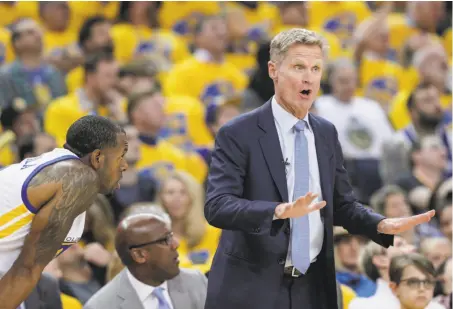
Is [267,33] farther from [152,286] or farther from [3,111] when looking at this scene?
[152,286]

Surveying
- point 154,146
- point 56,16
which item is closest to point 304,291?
point 154,146

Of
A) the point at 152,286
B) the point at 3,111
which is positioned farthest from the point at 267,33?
the point at 152,286

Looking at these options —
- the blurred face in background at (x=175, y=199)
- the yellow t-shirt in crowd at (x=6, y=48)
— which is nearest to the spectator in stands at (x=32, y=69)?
the yellow t-shirt in crowd at (x=6, y=48)

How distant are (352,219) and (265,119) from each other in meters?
0.56

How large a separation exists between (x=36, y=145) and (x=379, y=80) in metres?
4.55

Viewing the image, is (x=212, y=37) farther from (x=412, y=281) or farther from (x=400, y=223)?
(x=400, y=223)

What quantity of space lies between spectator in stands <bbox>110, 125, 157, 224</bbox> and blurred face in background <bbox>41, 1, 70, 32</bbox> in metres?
2.66

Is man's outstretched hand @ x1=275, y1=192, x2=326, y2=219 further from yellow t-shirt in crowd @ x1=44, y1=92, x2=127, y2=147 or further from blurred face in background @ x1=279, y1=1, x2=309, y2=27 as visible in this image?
blurred face in background @ x1=279, y1=1, x2=309, y2=27

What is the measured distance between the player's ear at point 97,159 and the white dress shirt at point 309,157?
0.72 metres

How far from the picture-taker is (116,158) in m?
4.03

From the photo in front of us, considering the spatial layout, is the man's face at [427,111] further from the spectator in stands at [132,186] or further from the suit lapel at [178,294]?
the suit lapel at [178,294]

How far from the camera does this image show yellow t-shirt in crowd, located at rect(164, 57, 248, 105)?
9.80 m

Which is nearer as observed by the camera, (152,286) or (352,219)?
(352,219)

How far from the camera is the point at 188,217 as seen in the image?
284 inches
